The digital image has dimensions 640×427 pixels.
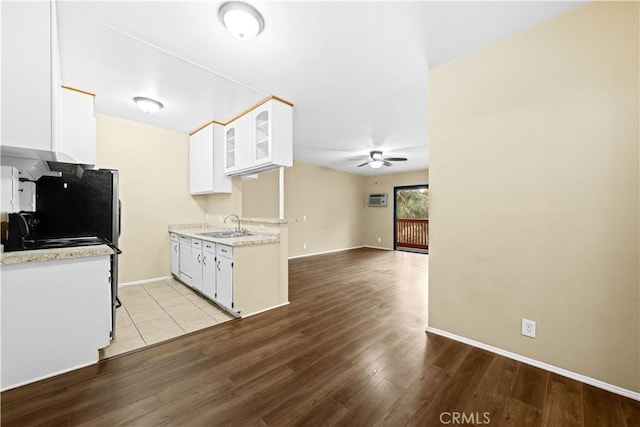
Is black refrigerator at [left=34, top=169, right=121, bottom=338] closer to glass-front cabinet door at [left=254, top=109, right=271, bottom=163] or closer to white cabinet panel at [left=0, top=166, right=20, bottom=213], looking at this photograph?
white cabinet panel at [left=0, top=166, right=20, bottom=213]

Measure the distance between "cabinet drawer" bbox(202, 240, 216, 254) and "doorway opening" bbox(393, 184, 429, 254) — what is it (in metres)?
5.88

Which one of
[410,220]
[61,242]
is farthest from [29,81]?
[410,220]

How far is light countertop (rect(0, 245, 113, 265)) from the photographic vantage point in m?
1.60

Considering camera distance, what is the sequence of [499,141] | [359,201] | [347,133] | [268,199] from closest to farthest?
[499,141] < [347,133] < [268,199] < [359,201]

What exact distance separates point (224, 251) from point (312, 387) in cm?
171

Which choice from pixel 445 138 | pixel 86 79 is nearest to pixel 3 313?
pixel 86 79

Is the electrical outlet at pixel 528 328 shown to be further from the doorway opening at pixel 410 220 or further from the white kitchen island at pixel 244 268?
the doorway opening at pixel 410 220

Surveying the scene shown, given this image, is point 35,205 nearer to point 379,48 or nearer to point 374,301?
point 379,48

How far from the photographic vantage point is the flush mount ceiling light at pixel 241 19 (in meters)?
1.65

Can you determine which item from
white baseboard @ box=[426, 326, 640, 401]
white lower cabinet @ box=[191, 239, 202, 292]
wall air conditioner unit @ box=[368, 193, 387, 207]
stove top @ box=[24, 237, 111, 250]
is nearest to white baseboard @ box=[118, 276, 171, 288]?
white lower cabinet @ box=[191, 239, 202, 292]

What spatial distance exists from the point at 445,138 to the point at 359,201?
6.12m

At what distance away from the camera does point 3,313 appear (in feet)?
5.21

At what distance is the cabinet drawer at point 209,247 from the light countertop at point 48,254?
3.74 ft

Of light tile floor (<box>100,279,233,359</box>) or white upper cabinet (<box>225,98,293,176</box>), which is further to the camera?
white upper cabinet (<box>225,98,293,176</box>)
